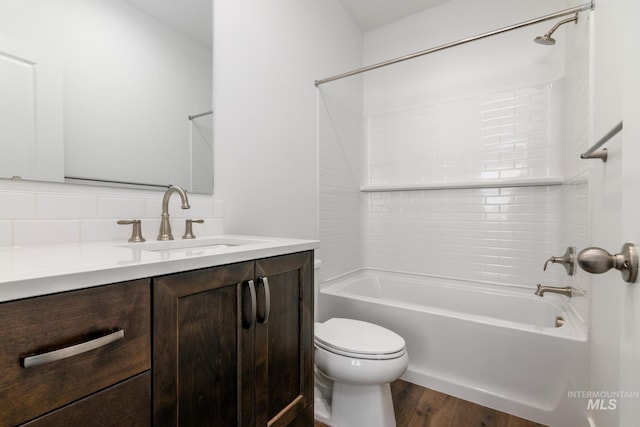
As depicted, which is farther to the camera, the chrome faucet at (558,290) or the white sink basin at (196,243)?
the chrome faucet at (558,290)

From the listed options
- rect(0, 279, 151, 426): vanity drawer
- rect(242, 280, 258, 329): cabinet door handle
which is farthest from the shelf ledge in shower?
rect(0, 279, 151, 426): vanity drawer

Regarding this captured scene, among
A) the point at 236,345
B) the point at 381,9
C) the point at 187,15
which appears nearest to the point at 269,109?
the point at 187,15

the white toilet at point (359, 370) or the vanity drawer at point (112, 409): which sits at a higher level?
the vanity drawer at point (112, 409)

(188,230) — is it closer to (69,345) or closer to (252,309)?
(252,309)

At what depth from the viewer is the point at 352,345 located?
54.9 inches

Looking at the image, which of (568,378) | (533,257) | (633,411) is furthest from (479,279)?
(633,411)

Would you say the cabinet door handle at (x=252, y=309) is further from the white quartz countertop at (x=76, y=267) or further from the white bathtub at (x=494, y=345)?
the white bathtub at (x=494, y=345)

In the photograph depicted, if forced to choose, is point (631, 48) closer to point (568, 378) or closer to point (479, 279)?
point (568, 378)

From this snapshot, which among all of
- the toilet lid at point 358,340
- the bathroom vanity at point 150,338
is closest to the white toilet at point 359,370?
the toilet lid at point 358,340

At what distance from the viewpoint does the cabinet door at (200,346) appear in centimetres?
65

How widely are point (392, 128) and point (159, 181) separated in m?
2.11

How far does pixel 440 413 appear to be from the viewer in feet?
5.14

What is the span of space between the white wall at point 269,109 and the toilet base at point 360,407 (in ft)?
3.10

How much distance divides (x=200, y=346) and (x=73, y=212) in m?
0.67
